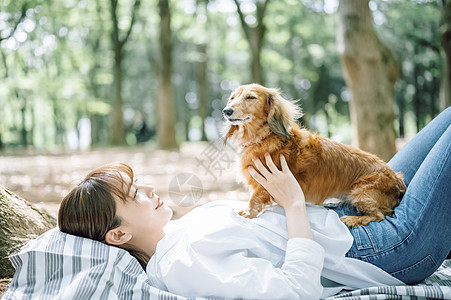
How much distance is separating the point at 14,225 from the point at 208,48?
2070cm

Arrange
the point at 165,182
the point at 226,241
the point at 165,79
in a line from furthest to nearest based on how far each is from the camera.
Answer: the point at 165,79, the point at 165,182, the point at 226,241

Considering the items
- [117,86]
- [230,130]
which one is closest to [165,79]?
[117,86]

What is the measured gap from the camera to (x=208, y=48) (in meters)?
22.1

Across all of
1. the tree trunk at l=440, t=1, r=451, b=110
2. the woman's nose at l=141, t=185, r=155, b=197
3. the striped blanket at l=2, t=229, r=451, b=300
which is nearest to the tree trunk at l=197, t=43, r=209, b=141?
the tree trunk at l=440, t=1, r=451, b=110

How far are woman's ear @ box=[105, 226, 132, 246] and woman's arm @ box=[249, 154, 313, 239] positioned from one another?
2.66 feet

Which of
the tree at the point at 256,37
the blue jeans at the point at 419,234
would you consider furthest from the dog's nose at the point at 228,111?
the tree at the point at 256,37

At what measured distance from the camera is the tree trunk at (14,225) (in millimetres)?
2352

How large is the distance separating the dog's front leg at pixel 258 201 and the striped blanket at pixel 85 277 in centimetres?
86

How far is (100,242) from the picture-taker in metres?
1.84

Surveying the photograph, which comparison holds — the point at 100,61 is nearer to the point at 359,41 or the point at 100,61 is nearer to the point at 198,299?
the point at 359,41

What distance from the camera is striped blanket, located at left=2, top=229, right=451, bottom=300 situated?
1.70 meters

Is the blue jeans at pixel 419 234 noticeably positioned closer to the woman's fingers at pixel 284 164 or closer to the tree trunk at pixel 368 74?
the woman's fingers at pixel 284 164

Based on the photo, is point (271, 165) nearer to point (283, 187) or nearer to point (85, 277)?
point (283, 187)

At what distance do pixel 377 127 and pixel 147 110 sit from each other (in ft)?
84.6
